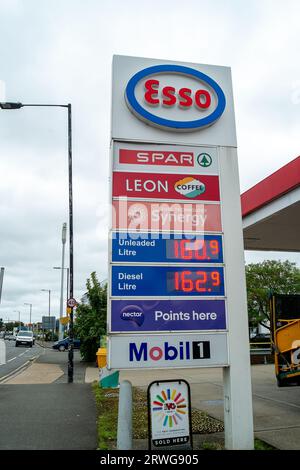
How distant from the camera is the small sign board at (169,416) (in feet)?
16.8

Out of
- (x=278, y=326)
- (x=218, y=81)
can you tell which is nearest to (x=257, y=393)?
(x=278, y=326)

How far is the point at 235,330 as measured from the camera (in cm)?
594

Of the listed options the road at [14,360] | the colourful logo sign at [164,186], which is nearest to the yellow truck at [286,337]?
the colourful logo sign at [164,186]

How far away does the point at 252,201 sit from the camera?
10.8m

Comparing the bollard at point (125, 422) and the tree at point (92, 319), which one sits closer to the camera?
the bollard at point (125, 422)

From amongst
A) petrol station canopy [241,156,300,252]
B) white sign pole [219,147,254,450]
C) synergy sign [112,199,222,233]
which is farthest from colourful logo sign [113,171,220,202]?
petrol station canopy [241,156,300,252]

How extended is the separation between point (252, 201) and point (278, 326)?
3161 mm

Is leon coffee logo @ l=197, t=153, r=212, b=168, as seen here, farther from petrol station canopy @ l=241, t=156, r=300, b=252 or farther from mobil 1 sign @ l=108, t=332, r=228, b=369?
petrol station canopy @ l=241, t=156, r=300, b=252

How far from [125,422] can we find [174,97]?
462cm

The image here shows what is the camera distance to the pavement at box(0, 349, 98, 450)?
633cm

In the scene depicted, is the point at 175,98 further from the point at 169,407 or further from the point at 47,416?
the point at 47,416

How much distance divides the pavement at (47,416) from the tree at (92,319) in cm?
643

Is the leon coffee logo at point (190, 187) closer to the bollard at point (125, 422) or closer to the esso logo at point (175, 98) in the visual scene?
the esso logo at point (175, 98)

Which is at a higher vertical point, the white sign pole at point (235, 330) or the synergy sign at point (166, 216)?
the synergy sign at point (166, 216)
